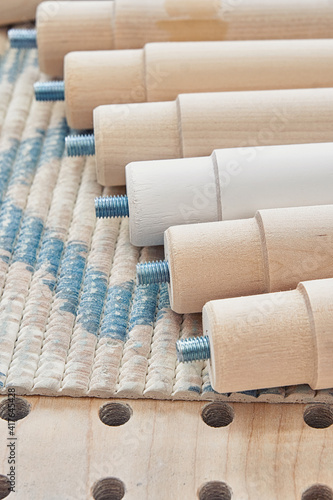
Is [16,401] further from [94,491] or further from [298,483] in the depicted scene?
[298,483]

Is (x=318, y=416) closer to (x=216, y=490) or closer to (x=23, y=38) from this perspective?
(x=216, y=490)

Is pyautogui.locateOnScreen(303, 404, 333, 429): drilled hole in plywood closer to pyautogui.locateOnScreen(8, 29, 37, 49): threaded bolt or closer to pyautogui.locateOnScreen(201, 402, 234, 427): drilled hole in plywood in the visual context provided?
pyautogui.locateOnScreen(201, 402, 234, 427): drilled hole in plywood

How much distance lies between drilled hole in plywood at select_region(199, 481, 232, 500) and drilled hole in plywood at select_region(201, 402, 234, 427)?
2.4 inches

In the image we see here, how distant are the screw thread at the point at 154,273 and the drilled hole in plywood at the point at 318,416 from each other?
0.16 meters

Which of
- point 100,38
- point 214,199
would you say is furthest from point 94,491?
point 100,38

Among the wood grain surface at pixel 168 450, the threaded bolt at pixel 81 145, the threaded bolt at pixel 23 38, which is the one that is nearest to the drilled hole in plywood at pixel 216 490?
the wood grain surface at pixel 168 450

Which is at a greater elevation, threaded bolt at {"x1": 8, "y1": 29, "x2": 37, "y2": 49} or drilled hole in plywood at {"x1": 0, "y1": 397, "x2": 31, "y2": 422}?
threaded bolt at {"x1": 8, "y1": 29, "x2": 37, "y2": 49}

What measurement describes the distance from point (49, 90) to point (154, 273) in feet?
1.09

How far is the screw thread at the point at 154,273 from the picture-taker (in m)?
Answer: 0.64

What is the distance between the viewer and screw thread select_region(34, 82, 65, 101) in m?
0.87

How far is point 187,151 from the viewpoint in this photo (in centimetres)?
74

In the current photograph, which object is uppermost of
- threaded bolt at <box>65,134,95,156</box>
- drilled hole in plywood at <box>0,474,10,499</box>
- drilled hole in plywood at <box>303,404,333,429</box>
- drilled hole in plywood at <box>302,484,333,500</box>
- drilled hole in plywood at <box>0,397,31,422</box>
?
threaded bolt at <box>65,134,95,156</box>

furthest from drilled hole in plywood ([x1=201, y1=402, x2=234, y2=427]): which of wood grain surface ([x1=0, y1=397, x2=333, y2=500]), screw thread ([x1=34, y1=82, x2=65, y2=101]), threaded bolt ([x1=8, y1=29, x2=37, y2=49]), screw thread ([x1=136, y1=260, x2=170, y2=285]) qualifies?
threaded bolt ([x1=8, y1=29, x2=37, y2=49])

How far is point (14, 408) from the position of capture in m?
0.61
